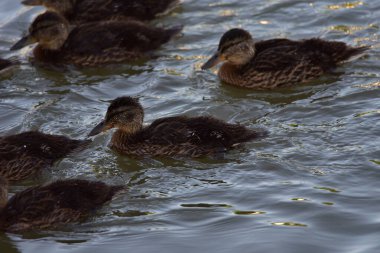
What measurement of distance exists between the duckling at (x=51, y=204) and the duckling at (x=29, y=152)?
719mm

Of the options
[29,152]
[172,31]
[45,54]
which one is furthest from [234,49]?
[29,152]

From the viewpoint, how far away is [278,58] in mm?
11000

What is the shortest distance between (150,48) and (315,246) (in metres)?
5.20

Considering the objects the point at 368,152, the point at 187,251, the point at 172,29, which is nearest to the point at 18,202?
the point at 187,251

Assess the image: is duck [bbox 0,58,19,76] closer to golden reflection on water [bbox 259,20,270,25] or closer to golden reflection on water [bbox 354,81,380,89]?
golden reflection on water [bbox 259,20,270,25]

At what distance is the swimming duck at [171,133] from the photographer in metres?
9.25

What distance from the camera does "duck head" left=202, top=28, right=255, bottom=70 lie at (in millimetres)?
11055

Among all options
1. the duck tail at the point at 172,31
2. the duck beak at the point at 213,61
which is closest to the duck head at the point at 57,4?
the duck tail at the point at 172,31

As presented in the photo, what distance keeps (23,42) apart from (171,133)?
3626 mm

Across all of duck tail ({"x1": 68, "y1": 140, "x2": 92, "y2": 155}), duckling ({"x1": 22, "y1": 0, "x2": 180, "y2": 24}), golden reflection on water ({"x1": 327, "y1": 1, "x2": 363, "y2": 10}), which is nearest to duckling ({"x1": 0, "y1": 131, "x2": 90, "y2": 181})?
duck tail ({"x1": 68, "y1": 140, "x2": 92, "y2": 155})

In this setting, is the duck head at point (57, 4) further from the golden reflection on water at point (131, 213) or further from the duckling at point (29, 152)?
the golden reflection on water at point (131, 213)

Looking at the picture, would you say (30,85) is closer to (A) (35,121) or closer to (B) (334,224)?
(A) (35,121)

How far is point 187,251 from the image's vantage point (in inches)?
297

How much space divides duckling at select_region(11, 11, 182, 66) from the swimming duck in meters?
2.50
